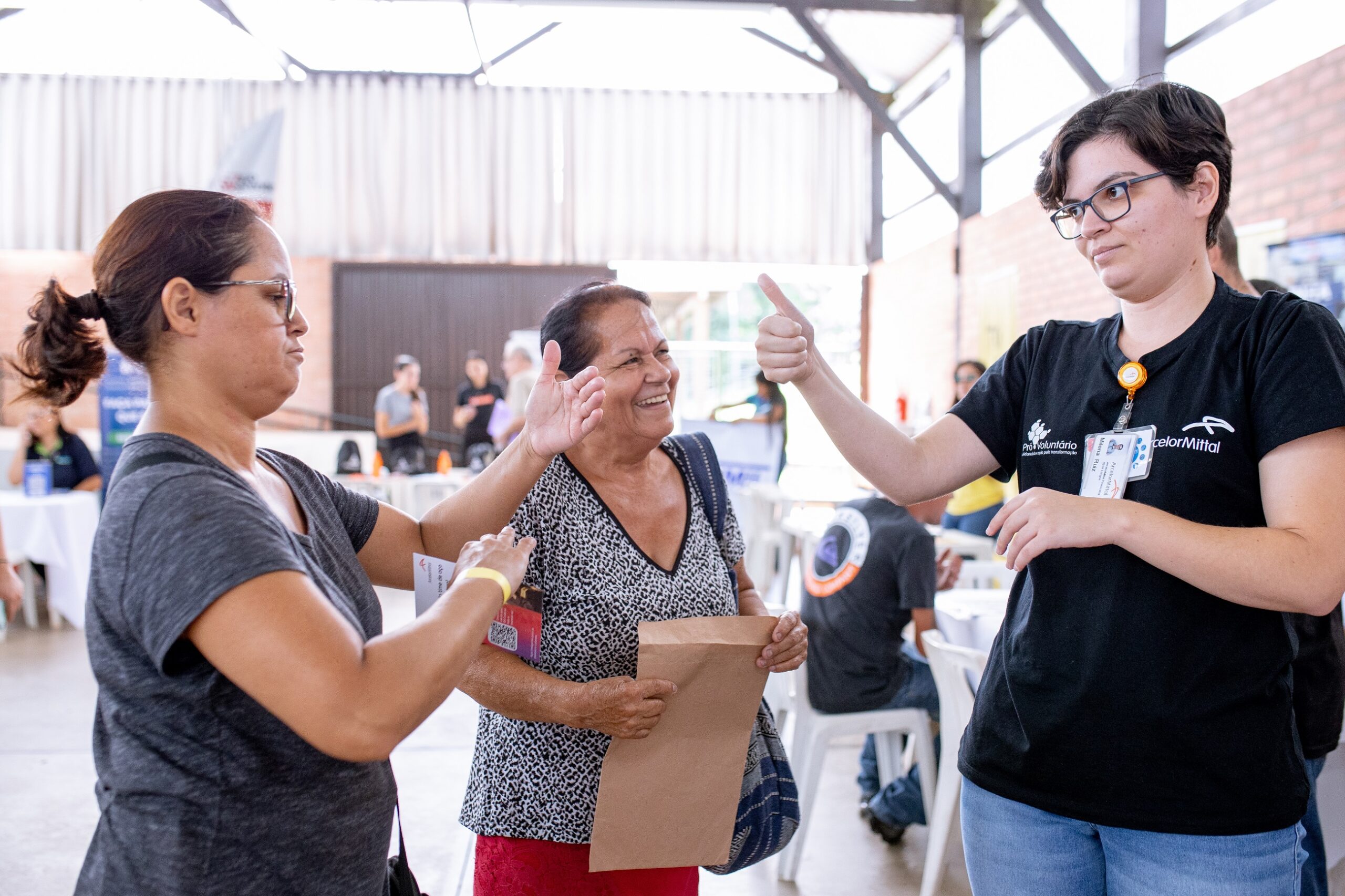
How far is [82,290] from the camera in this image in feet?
36.0

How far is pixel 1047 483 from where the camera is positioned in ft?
4.06

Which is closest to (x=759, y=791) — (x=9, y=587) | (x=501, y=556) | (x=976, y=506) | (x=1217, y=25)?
(x=501, y=556)

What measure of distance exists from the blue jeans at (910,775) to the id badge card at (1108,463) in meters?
1.92

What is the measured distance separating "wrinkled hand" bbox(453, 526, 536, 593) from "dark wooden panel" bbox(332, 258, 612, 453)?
10.2 metres

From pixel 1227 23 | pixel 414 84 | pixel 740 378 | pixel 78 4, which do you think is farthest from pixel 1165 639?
pixel 78 4

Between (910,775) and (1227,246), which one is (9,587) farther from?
(1227,246)

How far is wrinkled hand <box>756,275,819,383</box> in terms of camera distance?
4.27 feet

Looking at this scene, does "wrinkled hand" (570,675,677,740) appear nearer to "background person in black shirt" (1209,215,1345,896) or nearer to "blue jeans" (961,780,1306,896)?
"blue jeans" (961,780,1306,896)

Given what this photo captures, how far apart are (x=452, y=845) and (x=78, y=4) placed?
1155 cm

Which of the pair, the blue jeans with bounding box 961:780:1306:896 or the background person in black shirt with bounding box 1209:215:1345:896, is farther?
the background person in black shirt with bounding box 1209:215:1345:896

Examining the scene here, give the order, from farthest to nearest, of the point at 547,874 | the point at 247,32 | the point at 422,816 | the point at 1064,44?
the point at 247,32, the point at 1064,44, the point at 422,816, the point at 547,874

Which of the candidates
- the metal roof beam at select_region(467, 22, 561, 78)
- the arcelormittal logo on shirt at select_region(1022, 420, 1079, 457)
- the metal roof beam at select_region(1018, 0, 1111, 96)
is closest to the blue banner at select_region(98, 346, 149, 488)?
the arcelormittal logo on shirt at select_region(1022, 420, 1079, 457)

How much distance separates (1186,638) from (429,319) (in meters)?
11.1

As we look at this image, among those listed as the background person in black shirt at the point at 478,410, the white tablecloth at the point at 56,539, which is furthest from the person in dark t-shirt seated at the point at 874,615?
the background person in black shirt at the point at 478,410
